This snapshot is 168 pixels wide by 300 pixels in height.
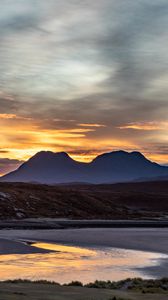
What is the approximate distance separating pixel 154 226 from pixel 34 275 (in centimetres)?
4654

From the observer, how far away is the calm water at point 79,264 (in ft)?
100

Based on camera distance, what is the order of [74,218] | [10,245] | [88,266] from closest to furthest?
[88,266] < [10,245] < [74,218]

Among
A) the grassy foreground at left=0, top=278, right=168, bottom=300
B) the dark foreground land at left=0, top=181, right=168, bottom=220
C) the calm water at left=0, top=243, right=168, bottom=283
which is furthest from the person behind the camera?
the dark foreground land at left=0, top=181, right=168, bottom=220

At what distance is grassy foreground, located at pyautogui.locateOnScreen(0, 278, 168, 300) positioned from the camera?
22.0 meters

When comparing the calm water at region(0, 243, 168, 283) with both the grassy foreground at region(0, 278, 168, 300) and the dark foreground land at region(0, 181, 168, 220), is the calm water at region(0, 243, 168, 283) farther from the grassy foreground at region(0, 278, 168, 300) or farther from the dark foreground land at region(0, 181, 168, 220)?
the dark foreground land at region(0, 181, 168, 220)

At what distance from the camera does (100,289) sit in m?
24.9

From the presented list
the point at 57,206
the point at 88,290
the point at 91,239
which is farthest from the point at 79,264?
the point at 57,206

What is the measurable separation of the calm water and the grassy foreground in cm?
302

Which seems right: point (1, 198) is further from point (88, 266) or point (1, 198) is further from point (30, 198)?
point (88, 266)

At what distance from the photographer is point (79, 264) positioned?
35.3 m

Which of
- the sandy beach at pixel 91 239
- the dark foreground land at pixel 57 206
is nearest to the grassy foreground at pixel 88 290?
the sandy beach at pixel 91 239

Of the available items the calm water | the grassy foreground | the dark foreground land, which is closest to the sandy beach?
the calm water

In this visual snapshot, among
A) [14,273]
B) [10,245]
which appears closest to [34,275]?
[14,273]

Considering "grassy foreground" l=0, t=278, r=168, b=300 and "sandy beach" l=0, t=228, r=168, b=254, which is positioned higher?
"grassy foreground" l=0, t=278, r=168, b=300
